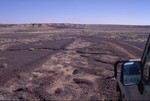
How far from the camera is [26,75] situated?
14016mm

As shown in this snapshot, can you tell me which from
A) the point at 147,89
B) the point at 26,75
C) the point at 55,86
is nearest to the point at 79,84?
the point at 55,86

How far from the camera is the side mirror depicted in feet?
11.3

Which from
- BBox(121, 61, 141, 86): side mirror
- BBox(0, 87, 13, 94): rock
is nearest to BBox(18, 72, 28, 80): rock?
BBox(0, 87, 13, 94): rock

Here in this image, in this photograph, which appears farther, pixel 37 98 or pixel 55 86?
pixel 55 86

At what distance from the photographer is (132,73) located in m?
3.84

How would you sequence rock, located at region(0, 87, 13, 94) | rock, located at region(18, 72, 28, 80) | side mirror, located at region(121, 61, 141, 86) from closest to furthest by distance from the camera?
1. side mirror, located at region(121, 61, 141, 86)
2. rock, located at region(0, 87, 13, 94)
3. rock, located at region(18, 72, 28, 80)

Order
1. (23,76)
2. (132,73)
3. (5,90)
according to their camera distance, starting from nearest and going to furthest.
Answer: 1. (132,73)
2. (5,90)
3. (23,76)

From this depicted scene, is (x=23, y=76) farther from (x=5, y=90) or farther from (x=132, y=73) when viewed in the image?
(x=132, y=73)

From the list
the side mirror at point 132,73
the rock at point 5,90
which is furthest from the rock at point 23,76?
the side mirror at point 132,73

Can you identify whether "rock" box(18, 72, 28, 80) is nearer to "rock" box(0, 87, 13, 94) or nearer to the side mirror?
"rock" box(0, 87, 13, 94)

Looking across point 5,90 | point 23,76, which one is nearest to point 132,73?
point 5,90

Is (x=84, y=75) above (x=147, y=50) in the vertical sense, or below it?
below

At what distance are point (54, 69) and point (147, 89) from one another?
→ 43.2ft

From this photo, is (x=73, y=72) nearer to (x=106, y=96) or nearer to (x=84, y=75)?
(x=84, y=75)
